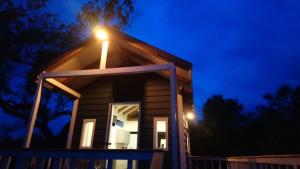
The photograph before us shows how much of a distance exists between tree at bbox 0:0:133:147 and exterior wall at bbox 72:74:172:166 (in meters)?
6.38

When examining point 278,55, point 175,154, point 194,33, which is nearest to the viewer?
point 175,154

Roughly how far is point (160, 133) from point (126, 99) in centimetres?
139

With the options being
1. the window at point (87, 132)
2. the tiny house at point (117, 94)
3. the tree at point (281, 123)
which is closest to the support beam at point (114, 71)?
the tiny house at point (117, 94)

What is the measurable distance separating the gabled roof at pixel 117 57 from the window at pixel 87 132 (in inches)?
44.8

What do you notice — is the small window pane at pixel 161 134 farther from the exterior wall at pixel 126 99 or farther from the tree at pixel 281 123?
the tree at pixel 281 123

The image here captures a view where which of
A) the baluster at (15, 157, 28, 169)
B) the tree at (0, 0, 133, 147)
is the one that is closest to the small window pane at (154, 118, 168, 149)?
the baluster at (15, 157, 28, 169)

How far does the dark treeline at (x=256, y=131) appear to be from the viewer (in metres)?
13.7

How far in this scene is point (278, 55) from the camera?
90.1 m

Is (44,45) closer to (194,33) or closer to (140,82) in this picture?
(140,82)

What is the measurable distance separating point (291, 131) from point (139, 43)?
610 inches

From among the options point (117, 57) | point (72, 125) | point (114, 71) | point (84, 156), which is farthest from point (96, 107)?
point (84, 156)

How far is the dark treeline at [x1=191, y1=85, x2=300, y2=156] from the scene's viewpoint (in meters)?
13.7

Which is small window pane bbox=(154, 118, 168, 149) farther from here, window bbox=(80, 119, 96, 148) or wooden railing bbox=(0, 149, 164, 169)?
wooden railing bbox=(0, 149, 164, 169)

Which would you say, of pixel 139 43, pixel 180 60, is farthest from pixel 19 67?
pixel 180 60
